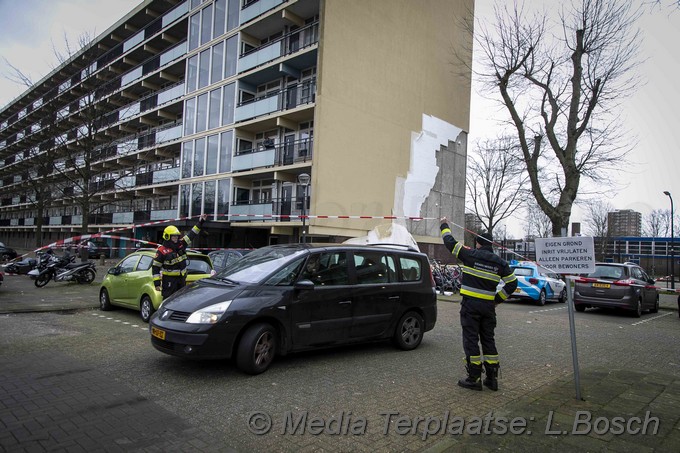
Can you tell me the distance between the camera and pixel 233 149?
2644cm

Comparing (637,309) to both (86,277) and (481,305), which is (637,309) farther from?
(86,277)

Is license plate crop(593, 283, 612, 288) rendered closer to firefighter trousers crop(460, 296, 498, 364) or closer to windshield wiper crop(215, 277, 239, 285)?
firefighter trousers crop(460, 296, 498, 364)

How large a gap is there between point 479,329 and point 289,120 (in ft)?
68.1

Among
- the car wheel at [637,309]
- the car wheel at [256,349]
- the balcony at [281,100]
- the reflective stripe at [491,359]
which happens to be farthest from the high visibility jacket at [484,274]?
the balcony at [281,100]

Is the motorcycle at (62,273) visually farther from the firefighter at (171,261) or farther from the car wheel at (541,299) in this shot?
the car wheel at (541,299)

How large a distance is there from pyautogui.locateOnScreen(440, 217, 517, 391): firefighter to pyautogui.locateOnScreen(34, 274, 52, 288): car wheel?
15168mm

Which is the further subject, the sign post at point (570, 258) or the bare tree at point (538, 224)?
the bare tree at point (538, 224)

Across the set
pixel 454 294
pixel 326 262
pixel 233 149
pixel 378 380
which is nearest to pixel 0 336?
pixel 326 262

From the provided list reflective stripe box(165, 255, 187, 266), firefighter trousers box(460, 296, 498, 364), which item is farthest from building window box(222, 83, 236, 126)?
firefighter trousers box(460, 296, 498, 364)

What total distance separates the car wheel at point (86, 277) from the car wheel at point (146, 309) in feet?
27.1

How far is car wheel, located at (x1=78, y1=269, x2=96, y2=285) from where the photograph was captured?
15.9m

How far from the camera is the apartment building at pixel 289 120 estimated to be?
73.4 feet

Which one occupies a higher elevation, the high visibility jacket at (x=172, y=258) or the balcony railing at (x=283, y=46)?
the balcony railing at (x=283, y=46)

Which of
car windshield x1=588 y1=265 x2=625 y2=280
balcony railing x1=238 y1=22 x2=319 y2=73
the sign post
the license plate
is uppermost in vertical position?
balcony railing x1=238 y1=22 x2=319 y2=73
